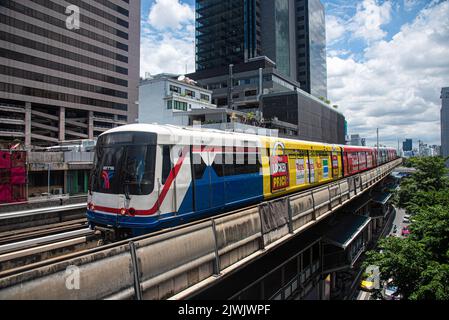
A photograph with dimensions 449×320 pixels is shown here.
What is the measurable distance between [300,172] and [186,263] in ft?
38.4

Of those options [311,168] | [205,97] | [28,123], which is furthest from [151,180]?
[205,97]

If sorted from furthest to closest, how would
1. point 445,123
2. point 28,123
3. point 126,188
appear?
point 445,123 → point 28,123 → point 126,188

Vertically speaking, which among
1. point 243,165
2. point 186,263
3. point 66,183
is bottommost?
point 186,263

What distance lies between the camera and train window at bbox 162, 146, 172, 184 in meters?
8.22

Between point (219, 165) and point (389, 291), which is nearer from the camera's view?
point (219, 165)

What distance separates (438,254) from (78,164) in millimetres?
27317

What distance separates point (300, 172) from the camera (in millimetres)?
16297

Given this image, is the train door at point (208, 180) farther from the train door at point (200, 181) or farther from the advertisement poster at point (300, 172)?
the advertisement poster at point (300, 172)

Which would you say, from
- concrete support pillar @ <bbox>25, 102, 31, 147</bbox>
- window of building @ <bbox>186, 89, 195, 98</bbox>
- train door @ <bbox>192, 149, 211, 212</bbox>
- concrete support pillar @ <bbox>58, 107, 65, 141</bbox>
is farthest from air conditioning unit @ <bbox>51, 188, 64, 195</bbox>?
concrete support pillar @ <bbox>58, 107, 65, 141</bbox>

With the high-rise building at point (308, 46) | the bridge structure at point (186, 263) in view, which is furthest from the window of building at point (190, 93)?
the high-rise building at point (308, 46)

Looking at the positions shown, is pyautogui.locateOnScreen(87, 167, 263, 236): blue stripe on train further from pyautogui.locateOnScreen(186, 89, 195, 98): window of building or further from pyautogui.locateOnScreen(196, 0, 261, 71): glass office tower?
pyautogui.locateOnScreen(196, 0, 261, 71): glass office tower

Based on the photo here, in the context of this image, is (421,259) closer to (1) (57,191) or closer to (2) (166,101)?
(1) (57,191)

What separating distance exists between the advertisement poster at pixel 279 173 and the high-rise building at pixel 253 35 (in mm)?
89122

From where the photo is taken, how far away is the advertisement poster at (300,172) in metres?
16.0
